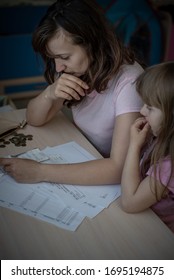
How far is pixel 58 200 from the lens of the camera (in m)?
1.07

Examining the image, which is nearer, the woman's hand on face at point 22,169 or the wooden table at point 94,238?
the wooden table at point 94,238

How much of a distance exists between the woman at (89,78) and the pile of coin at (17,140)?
16 cm

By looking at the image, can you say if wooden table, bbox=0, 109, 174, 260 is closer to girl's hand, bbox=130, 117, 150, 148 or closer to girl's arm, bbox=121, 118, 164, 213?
girl's arm, bbox=121, 118, 164, 213

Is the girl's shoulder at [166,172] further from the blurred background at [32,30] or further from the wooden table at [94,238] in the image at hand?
the blurred background at [32,30]

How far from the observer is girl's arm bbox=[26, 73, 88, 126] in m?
1.29

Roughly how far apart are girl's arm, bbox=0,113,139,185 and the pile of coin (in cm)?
16

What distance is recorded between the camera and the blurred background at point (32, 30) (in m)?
2.79

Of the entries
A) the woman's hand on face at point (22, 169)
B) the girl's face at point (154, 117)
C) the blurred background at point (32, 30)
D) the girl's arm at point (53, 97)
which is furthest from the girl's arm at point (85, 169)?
the blurred background at point (32, 30)

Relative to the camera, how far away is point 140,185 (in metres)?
1.03

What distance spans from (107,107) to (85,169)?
0.97 ft

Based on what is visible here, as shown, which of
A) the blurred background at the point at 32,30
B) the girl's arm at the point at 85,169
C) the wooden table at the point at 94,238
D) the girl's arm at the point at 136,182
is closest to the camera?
the wooden table at the point at 94,238

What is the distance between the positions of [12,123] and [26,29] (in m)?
1.67
